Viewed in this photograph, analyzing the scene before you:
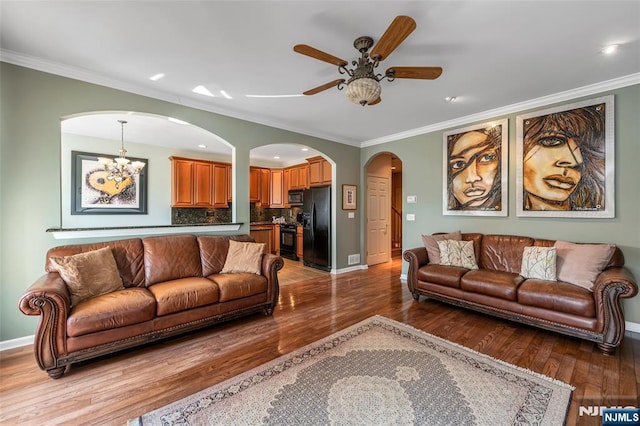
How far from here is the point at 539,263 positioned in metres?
3.05

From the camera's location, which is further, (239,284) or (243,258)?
(243,258)

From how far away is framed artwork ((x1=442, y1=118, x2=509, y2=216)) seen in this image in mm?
3859

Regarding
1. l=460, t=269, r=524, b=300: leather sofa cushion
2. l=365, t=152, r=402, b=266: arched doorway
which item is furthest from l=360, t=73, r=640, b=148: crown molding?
l=460, t=269, r=524, b=300: leather sofa cushion

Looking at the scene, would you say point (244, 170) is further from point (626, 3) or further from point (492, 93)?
point (626, 3)

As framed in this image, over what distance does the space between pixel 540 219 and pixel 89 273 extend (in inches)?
206

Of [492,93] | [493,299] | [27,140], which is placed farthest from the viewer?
[492,93]

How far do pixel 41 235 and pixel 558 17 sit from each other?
4942mm

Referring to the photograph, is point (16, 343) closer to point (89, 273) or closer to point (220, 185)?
point (89, 273)

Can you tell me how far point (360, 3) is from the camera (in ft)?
6.17

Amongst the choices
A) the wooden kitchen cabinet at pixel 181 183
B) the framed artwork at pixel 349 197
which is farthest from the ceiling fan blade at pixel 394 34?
the wooden kitchen cabinet at pixel 181 183

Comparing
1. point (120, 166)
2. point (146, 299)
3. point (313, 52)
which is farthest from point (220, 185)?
point (313, 52)

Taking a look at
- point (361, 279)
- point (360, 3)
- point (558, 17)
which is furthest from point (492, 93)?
point (361, 279)

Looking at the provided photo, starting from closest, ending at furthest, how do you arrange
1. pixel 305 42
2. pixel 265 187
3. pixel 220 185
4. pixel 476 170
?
pixel 305 42
pixel 476 170
pixel 220 185
pixel 265 187

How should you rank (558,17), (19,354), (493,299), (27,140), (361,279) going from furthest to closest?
(361,279), (493,299), (27,140), (19,354), (558,17)
